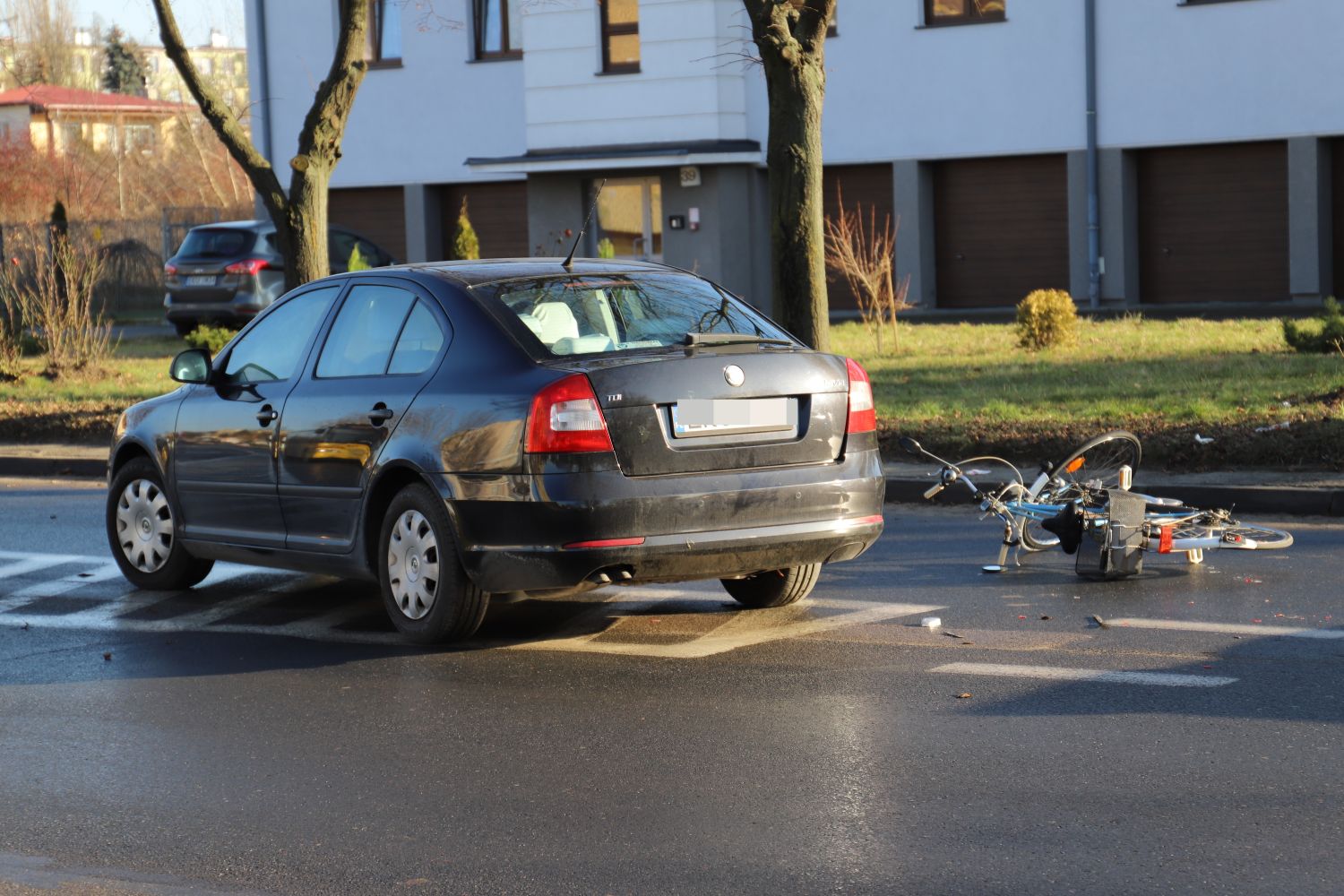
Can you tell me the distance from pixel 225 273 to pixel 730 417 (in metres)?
20.4

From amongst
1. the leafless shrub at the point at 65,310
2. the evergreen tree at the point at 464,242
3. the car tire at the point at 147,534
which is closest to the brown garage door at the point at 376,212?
the evergreen tree at the point at 464,242

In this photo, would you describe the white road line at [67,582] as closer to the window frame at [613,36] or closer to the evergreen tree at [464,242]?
the evergreen tree at [464,242]

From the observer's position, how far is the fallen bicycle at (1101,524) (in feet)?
28.5

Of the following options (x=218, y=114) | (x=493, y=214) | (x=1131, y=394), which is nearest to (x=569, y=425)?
(x=1131, y=394)

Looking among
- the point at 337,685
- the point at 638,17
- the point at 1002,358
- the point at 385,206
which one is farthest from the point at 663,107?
the point at 337,685

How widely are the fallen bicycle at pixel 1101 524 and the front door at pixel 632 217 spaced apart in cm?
2185

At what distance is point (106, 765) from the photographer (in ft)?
19.8

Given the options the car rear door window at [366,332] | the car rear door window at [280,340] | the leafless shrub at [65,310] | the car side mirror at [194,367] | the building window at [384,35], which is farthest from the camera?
the building window at [384,35]

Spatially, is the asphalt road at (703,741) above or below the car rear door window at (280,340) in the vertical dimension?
below

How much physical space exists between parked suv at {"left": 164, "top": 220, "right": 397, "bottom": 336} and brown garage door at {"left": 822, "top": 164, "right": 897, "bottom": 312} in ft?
24.3

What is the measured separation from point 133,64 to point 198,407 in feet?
368

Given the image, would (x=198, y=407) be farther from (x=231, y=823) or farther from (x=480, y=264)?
(x=231, y=823)

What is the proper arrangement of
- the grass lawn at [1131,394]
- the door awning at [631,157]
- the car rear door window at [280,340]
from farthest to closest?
1. the door awning at [631,157]
2. the grass lawn at [1131,394]
3. the car rear door window at [280,340]

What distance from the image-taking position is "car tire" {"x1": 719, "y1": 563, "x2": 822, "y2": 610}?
27.2 feet
